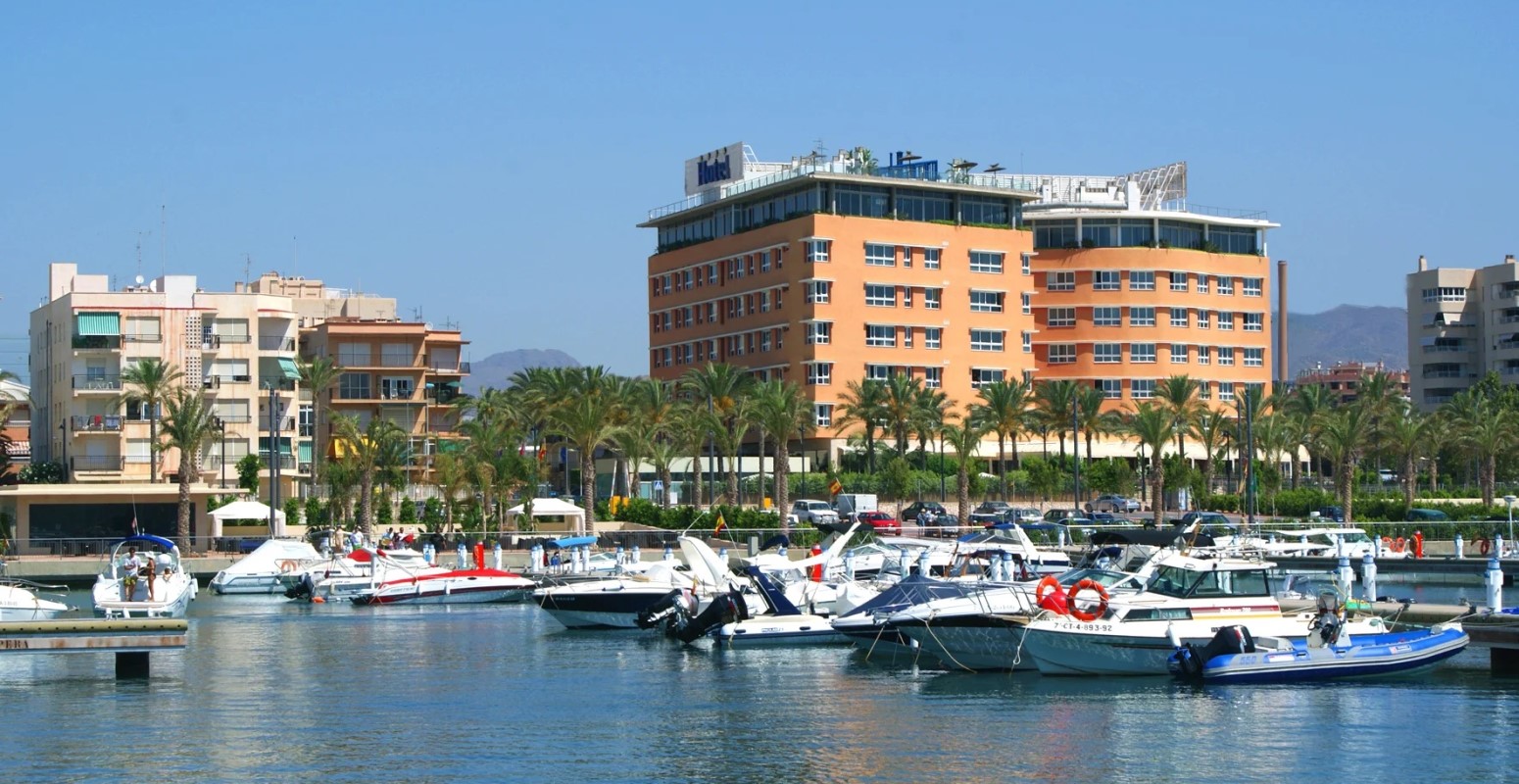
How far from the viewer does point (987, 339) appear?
134 meters

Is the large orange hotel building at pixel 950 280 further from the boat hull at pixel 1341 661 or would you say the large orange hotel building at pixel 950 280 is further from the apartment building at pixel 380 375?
the boat hull at pixel 1341 661

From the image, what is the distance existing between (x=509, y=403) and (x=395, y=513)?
11402 millimetres

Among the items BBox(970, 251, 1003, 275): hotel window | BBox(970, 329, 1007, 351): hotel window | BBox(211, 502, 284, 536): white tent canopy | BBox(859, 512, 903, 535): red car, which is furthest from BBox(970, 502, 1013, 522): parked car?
BBox(211, 502, 284, 536): white tent canopy

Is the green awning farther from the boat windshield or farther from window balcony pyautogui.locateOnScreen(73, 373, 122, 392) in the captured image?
the boat windshield

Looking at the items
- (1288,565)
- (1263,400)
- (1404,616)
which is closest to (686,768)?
(1404,616)

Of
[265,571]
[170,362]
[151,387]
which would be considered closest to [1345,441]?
[265,571]

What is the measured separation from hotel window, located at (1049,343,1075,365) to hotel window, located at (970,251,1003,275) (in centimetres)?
972

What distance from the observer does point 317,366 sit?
119438mm

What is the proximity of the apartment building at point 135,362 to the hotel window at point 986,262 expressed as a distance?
4814cm

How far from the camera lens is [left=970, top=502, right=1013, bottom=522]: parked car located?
10156cm

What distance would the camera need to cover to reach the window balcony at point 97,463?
10550cm

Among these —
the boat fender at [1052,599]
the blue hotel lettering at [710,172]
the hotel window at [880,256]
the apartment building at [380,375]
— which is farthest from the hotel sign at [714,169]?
the boat fender at [1052,599]

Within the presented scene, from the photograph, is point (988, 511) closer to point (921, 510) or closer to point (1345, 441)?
point (921, 510)

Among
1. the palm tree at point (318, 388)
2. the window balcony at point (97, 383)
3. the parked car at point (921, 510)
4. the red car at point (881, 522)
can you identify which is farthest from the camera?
the palm tree at point (318, 388)
